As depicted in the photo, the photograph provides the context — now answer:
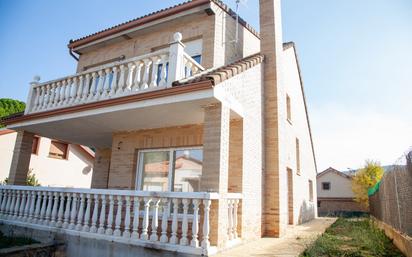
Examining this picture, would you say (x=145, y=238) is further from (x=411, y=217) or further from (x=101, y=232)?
(x=411, y=217)

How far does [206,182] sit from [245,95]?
287 centimetres

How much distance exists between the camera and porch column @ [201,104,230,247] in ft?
18.5

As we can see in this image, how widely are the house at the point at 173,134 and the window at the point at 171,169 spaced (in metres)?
0.03

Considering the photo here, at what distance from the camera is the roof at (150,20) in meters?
9.97

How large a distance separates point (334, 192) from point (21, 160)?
37.4 meters

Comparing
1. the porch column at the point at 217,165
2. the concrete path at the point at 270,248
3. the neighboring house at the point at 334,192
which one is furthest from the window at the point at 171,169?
the neighboring house at the point at 334,192

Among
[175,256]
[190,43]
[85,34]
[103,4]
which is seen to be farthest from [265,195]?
[85,34]

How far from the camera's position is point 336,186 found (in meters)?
37.9

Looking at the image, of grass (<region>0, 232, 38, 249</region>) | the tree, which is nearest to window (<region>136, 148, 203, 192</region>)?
grass (<region>0, 232, 38, 249</region>)

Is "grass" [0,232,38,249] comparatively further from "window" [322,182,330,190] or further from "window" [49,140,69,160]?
"window" [322,182,330,190]

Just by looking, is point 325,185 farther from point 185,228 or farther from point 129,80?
point 185,228

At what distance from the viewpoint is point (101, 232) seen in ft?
20.8

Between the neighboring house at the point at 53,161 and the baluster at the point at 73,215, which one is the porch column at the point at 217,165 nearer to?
the baluster at the point at 73,215

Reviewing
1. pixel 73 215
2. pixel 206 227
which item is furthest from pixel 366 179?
pixel 73 215
